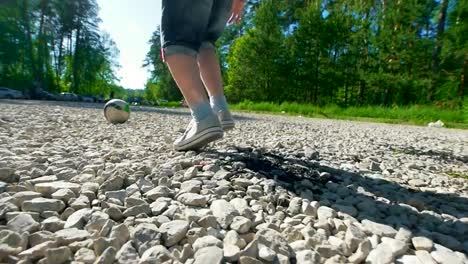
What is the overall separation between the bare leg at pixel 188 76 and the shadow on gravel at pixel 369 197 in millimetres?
371

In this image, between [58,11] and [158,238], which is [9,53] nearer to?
[58,11]

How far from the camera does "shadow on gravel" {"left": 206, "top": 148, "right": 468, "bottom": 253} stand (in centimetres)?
99

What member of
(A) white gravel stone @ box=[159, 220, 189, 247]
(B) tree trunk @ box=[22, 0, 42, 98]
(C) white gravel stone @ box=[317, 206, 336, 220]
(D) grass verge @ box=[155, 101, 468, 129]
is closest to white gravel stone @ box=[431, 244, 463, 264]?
(C) white gravel stone @ box=[317, 206, 336, 220]

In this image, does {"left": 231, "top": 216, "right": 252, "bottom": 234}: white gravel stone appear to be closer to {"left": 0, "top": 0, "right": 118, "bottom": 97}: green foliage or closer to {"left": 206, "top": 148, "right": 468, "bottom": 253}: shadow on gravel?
{"left": 206, "top": 148, "right": 468, "bottom": 253}: shadow on gravel

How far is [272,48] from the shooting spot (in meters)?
20.7

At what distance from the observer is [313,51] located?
19969mm

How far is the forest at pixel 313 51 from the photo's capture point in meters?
13.6

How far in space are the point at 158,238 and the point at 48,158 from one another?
3.60 ft

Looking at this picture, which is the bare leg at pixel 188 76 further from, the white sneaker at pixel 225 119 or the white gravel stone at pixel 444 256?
the white gravel stone at pixel 444 256

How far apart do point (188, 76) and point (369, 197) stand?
104 cm

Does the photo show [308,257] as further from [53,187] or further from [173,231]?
[53,187]

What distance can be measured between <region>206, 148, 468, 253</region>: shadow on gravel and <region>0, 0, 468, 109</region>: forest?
12.3m

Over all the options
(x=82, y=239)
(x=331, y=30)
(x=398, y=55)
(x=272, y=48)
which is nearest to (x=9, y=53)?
(x=272, y=48)

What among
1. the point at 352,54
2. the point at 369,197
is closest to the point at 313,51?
the point at 352,54
